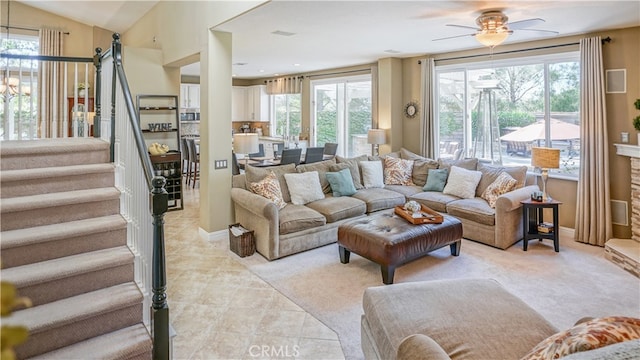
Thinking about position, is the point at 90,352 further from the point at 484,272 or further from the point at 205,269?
the point at 484,272

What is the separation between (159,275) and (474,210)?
4.10 meters

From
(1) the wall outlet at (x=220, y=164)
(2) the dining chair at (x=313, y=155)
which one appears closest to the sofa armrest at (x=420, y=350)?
(1) the wall outlet at (x=220, y=164)

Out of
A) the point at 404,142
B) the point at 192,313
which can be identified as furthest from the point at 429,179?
the point at 192,313

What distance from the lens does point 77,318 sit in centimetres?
231

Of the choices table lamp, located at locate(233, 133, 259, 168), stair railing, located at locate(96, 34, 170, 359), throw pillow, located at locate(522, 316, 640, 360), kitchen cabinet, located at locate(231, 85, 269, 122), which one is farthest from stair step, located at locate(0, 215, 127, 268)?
kitchen cabinet, located at locate(231, 85, 269, 122)

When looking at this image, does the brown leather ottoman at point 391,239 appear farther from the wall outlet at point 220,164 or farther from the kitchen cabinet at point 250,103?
the kitchen cabinet at point 250,103

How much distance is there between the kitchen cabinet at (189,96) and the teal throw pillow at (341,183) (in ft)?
20.6

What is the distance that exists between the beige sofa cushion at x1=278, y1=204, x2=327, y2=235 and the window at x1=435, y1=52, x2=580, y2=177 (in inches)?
136

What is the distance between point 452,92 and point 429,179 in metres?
1.98

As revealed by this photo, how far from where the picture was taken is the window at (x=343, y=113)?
891 cm

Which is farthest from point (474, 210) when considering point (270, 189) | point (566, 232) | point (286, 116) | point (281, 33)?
Result: point (286, 116)

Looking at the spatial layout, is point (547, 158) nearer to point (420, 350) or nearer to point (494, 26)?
point (494, 26)

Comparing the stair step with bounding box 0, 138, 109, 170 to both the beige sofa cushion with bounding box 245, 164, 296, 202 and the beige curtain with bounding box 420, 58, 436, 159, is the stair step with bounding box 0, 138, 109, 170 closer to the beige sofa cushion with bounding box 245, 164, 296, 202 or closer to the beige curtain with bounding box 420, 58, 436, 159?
the beige sofa cushion with bounding box 245, 164, 296, 202

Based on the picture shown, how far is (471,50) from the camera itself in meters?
6.62
